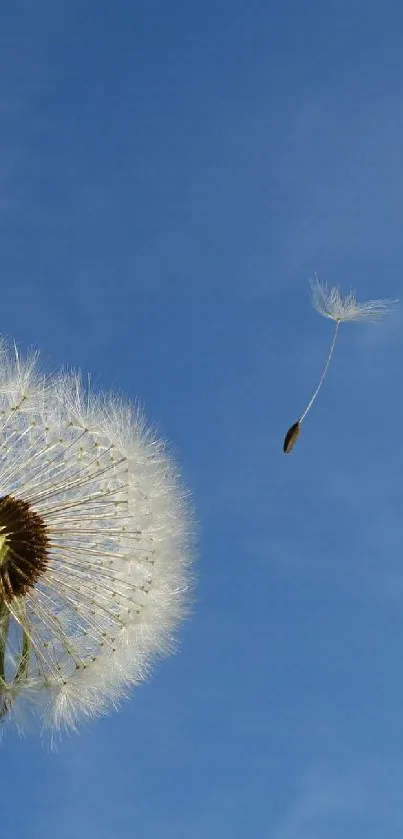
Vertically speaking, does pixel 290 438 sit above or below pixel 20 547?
above

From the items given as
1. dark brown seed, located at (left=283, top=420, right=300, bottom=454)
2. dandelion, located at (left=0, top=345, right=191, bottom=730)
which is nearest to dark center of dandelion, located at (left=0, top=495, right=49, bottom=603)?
dandelion, located at (left=0, top=345, right=191, bottom=730)

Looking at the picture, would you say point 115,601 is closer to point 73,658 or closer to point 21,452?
point 73,658

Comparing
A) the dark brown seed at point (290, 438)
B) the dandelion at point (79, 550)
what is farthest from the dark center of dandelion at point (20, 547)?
the dark brown seed at point (290, 438)

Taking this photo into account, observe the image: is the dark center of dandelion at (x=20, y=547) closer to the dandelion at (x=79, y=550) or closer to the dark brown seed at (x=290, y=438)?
the dandelion at (x=79, y=550)

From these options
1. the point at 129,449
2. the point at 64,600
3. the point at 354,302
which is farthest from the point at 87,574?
the point at 354,302

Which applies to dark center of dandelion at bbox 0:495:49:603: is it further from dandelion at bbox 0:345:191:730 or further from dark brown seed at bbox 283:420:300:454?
dark brown seed at bbox 283:420:300:454
